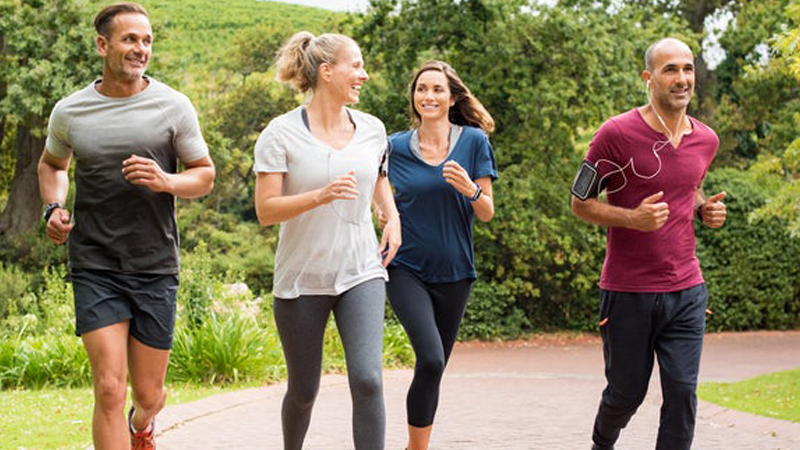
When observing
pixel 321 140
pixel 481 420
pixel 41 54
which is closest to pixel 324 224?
pixel 321 140

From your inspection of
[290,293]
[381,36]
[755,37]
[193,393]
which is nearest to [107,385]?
[290,293]

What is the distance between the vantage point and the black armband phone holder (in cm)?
537

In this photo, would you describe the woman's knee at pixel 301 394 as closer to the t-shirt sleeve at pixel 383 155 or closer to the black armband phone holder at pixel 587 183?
the t-shirt sleeve at pixel 383 155

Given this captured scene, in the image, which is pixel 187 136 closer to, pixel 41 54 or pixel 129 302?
pixel 129 302

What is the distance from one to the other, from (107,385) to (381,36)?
1952 centimetres

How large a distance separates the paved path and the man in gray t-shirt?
2.63m

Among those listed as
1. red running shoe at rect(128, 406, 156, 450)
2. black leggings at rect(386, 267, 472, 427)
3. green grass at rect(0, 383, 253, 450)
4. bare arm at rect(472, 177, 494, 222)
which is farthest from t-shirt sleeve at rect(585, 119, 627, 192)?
green grass at rect(0, 383, 253, 450)

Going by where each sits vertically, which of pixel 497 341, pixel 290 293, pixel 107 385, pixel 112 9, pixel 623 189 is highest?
pixel 112 9

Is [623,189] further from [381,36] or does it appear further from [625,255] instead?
[381,36]

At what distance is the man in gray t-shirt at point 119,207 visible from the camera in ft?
16.2

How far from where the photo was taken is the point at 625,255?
17.7 feet

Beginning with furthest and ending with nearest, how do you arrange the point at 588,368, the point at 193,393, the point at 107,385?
the point at 588,368, the point at 193,393, the point at 107,385

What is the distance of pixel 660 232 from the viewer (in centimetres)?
530

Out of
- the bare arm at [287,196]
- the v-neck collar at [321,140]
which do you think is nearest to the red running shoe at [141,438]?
the bare arm at [287,196]
